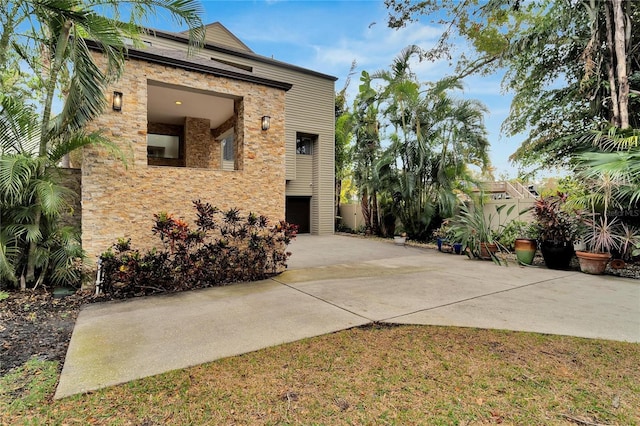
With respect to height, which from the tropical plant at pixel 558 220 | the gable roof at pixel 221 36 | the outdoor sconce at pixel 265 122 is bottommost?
the tropical plant at pixel 558 220

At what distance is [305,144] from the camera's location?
1630 centimetres

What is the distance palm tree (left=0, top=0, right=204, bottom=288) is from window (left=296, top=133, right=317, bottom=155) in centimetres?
1089

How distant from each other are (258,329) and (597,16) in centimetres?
1061

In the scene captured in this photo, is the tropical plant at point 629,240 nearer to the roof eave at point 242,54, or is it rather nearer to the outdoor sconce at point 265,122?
the outdoor sconce at point 265,122

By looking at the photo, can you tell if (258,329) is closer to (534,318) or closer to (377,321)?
(377,321)

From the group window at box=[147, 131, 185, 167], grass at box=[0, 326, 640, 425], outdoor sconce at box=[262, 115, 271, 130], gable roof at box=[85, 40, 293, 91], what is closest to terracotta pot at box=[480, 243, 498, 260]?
grass at box=[0, 326, 640, 425]

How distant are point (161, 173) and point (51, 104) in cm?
182

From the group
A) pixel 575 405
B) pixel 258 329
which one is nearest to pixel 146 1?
pixel 258 329

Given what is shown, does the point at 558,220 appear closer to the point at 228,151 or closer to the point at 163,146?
the point at 163,146

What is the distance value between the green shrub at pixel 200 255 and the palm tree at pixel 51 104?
3.96ft

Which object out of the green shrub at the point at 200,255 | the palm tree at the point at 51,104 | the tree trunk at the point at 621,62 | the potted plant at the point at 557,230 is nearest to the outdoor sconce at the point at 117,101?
the palm tree at the point at 51,104

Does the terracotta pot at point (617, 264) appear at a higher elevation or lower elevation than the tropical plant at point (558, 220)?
lower

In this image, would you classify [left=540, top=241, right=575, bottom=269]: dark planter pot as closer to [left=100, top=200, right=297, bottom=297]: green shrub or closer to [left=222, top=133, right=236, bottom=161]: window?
[left=100, top=200, right=297, bottom=297]: green shrub

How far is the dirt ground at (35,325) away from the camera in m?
3.14
